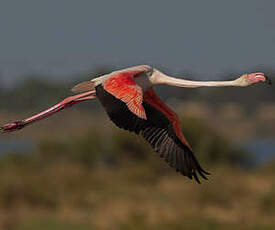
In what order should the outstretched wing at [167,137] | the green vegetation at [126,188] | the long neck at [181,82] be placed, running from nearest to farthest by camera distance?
the long neck at [181,82], the outstretched wing at [167,137], the green vegetation at [126,188]

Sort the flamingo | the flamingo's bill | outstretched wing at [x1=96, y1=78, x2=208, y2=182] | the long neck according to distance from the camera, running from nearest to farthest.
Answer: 1. the flamingo
2. the flamingo's bill
3. the long neck
4. outstretched wing at [x1=96, y1=78, x2=208, y2=182]

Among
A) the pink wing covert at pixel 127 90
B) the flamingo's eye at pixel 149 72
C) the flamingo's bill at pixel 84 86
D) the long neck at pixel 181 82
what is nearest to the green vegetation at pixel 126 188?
the long neck at pixel 181 82

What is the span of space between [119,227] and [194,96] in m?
87.7

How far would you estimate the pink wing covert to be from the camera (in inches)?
444

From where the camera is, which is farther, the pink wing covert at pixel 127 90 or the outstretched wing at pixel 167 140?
the outstretched wing at pixel 167 140

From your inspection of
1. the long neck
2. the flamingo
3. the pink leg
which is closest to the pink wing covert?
the flamingo

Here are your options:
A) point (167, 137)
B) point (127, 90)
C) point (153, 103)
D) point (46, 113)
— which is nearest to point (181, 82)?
point (153, 103)

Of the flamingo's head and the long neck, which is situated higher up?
the long neck

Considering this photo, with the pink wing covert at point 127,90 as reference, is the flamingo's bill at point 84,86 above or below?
above

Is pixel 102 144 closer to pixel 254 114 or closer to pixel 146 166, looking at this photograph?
pixel 146 166

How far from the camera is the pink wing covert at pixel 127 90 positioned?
444 inches

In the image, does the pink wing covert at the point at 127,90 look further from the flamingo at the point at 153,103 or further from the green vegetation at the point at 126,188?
the green vegetation at the point at 126,188

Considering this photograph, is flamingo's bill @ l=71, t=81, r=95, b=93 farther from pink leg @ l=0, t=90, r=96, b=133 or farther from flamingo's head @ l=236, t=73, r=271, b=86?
flamingo's head @ l=236, t=73, r=271, b=86

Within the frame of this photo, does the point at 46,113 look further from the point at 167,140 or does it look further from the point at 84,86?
the point at 167,140
